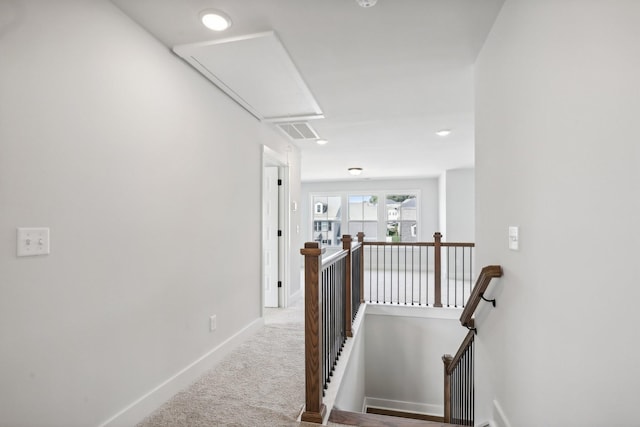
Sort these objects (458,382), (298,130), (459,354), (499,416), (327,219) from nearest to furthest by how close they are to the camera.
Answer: (499,416)
(459,354)
(458,382)
(298,130)
(327,219)

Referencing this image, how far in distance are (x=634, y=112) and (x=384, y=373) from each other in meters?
4.69

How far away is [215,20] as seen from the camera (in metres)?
1.82

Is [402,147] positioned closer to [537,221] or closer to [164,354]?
[537,221]

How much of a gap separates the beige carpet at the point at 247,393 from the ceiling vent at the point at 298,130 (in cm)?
240

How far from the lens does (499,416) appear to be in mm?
1778

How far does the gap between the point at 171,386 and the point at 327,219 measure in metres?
6.93

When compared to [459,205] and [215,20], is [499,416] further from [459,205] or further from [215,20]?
[459,205]

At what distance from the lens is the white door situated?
4.34 metres

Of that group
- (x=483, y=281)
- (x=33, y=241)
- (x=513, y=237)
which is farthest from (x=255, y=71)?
(x=483, y=281)

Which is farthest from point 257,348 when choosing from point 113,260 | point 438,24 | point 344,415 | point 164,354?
point 438,24

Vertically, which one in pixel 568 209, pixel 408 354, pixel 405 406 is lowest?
pixel 405 406

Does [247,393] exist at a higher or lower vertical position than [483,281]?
lower

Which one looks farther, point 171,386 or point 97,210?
point 171,386

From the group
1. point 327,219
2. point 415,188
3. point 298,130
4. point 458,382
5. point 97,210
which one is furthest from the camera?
point 327,219
